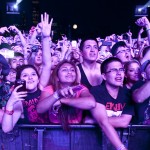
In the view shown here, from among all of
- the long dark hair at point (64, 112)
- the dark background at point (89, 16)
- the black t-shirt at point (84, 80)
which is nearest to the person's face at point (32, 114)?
the long dark hair at point (64, 112)

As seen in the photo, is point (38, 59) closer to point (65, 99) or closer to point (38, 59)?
point (38, 59)

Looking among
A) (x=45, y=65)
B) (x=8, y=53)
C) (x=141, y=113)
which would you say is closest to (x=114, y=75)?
(x=141, y=113)

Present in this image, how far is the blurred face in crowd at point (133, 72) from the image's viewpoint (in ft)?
13.4

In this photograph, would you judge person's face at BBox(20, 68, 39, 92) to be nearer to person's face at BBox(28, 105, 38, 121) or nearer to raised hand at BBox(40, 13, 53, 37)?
person's face at BBox(28, 105, 38, 121)

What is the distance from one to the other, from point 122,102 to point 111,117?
224mm

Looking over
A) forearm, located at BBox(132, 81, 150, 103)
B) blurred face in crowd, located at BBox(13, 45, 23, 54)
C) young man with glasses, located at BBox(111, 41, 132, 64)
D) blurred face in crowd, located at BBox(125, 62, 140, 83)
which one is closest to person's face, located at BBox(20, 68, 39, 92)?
forearm, located at BBox(132, 81, 150, 103)

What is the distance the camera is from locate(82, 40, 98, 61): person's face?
4305mm

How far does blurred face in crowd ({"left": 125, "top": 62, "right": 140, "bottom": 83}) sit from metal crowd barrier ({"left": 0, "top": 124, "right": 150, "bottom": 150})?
1.26 m

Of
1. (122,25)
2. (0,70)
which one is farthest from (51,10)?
(0,70)

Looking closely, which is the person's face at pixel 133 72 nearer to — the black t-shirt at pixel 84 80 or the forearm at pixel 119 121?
the black t-shirt at pixel 84 80

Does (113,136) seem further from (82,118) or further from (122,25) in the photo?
(122,25)

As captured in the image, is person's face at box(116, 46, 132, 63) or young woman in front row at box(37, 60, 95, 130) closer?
young woman in front row at box(37, 60, 95, 130)

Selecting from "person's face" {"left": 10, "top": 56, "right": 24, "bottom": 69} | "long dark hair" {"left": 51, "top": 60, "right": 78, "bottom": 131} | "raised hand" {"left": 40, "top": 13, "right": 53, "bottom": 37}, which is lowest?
"long dark hair" {"left": 51, "top": 60, "right": 78, "bottom": 131}

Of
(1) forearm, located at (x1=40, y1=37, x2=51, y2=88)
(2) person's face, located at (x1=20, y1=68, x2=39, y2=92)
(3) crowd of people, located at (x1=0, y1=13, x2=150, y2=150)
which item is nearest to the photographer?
(3) crowd of people, located at (x1=0, y1=13, x2=150, y2=150)
